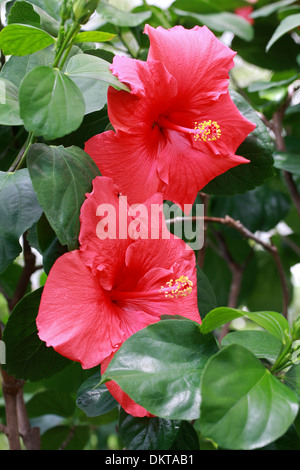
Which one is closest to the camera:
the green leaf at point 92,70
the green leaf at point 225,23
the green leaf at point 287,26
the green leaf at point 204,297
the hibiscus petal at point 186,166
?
the green leaf at point 92,70

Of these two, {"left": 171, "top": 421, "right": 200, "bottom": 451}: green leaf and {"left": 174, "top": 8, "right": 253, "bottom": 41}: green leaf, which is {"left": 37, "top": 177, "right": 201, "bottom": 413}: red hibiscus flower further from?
{"left": 174, "top": 8, "right": 253, "bottom": 41}: green leaf

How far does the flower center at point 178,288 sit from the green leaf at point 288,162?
527 millimetres

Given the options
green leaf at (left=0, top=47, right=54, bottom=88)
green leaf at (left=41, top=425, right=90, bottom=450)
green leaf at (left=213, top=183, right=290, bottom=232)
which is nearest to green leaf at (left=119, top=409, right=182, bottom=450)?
green leaf at (left=0, top=47, right=54, bottom=88)

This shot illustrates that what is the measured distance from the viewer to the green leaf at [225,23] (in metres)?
1.21

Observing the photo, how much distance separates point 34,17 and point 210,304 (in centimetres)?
52

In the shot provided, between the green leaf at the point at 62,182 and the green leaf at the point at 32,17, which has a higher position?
the green leaf at the point at 32,17

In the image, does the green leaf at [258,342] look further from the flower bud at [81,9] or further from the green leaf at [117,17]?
the green leaf at [117,17]

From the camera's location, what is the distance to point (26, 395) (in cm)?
143

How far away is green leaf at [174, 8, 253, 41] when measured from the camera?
1.21 metres

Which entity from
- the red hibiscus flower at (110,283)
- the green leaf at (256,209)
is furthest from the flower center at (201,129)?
the green leaf at (256,209)

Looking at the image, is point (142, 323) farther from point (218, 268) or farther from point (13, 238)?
point (218, 268)

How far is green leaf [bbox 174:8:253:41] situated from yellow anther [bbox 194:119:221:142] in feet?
1.99

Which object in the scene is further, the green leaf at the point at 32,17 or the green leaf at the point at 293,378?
the green leaf at the point at 32,17
